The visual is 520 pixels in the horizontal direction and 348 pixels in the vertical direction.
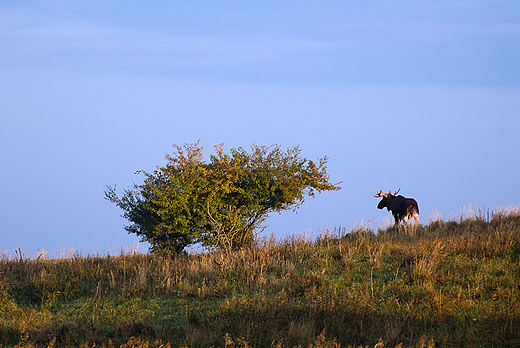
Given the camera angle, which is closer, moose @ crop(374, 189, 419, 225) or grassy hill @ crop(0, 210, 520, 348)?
grassy hill @ crop(0, 210, 520, 348)

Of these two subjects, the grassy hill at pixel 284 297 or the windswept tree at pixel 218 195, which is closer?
the grassy hill at pixel 284 297

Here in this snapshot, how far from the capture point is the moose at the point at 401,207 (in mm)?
22391

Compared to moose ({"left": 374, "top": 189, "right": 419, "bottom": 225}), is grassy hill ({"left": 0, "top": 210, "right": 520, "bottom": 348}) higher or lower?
lower

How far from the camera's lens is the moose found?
22391 millimetres

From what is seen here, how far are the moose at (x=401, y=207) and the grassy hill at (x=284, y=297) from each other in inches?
163

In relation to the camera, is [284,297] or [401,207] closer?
[284,297]

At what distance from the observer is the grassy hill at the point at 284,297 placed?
894 cm

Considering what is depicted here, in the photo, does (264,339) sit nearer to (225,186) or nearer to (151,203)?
Result: (225,186)

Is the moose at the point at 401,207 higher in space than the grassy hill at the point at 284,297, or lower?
higher

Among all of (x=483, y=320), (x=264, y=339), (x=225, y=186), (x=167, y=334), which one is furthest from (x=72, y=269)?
(x=483, y=320)

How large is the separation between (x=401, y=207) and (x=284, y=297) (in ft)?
42.2

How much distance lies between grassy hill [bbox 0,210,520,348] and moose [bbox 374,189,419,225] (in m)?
4.14

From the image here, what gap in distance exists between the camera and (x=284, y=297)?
11148 mm

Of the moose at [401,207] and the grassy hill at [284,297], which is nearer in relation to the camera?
the grassy hill at [284,297]
